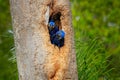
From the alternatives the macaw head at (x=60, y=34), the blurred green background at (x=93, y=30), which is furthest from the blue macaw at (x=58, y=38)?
the blurred green background at (x=93, y=30)

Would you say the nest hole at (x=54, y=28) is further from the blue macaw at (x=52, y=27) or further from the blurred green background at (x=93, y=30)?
the blurred green background at (x=93, y=30)

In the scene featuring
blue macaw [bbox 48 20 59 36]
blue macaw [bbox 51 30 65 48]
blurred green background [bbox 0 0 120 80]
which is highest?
blue macaw [bbox 48 20 59 36]

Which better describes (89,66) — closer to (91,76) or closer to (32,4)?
(91,76)

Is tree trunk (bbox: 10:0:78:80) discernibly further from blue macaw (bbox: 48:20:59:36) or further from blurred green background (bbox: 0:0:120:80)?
blurred green background (bbox: 0:0:120:80)

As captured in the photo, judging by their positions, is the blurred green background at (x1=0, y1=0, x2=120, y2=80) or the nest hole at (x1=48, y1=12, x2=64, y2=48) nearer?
the nest hole at (x1=48, y1=12, x2=64, y2=48)

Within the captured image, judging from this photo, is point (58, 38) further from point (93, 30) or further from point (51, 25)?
point (93, 30)

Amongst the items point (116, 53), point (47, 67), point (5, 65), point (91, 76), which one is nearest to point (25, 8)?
point (47, 67)

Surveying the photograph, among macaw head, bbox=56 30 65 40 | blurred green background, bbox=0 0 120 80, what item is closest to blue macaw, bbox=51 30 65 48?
macaw head, bbox=56 30 65 40
